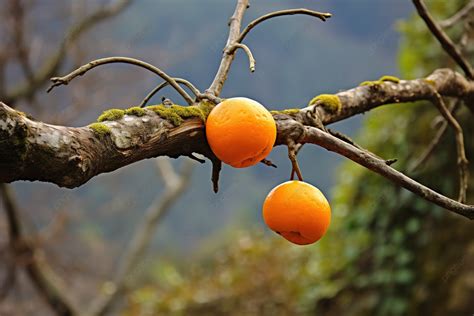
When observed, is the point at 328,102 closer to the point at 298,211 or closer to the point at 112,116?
the point at 298,211

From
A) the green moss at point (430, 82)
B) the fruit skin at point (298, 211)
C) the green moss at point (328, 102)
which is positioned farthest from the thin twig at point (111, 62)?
the green moss at point (430, 82)

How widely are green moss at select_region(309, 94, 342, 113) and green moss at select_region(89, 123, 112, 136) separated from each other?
61 centimetres

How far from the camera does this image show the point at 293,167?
3.86ft

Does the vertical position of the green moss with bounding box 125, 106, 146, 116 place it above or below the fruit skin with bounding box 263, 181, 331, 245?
above

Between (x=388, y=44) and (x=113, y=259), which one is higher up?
(x=388, y=44)

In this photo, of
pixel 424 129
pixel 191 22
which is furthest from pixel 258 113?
pixel 191 22

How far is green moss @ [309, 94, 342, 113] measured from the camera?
1.42 m

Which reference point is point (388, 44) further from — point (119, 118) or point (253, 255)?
point (119, 118)

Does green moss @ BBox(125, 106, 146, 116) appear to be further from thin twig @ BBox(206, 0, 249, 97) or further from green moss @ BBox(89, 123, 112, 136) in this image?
thin twig @ BBox(206, 0, 249, 97)

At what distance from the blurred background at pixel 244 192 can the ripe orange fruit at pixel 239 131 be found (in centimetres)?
28

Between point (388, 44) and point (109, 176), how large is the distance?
11.0 ft

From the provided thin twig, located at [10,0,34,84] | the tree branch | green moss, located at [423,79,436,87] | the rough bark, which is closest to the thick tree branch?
the rough bark

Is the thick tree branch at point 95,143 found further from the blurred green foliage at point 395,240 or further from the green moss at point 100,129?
the blurred green foliage at point 395,240

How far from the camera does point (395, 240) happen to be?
3160 millimetres
